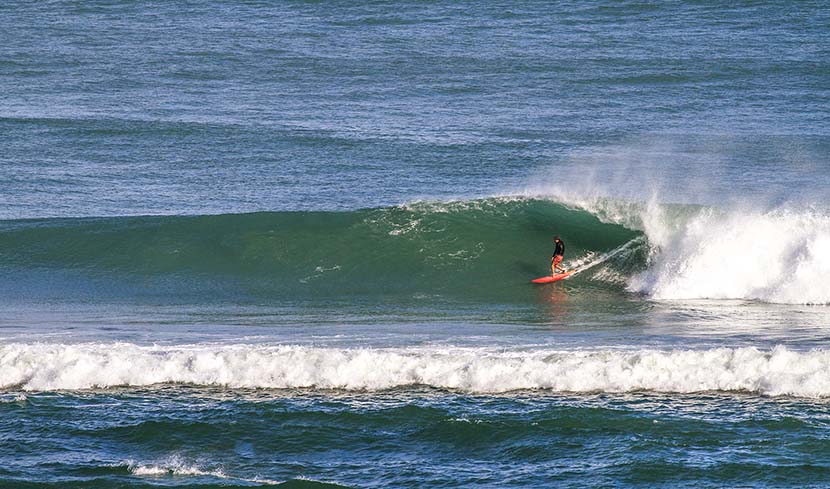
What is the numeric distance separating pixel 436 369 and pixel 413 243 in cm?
1002

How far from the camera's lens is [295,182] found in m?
30.7

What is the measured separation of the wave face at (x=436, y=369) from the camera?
13867 mm

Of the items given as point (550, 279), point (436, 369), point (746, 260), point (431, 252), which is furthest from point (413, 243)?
point (436, 369)

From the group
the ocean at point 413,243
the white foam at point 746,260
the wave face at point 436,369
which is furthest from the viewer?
the white foam at point 746,260

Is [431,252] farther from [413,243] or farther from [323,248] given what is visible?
[323,248]

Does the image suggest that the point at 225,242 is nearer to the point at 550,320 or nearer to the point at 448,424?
the point at 550,320

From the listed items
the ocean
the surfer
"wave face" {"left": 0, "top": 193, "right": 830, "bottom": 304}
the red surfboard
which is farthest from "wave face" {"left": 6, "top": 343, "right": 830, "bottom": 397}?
the red surfboard

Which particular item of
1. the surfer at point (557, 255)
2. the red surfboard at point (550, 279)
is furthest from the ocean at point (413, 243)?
the surfer at point (557, 255)

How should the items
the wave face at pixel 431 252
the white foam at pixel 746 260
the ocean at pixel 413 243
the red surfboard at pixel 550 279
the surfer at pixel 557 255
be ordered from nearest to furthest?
the ocean at pixel 413 243 < the white foam at pixel 746 260 < the wave face at pixel 431 252 < the surfer at pixel 557 255 < the red surfboard at pixel 550 279

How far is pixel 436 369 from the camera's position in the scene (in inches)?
569

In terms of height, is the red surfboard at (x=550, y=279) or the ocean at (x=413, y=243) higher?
the ocean at (x=413, y=243)

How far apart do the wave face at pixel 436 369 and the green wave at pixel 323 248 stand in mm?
6754

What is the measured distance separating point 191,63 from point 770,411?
114 ft

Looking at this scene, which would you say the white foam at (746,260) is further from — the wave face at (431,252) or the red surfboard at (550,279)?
the red surfboard at (550,279)
